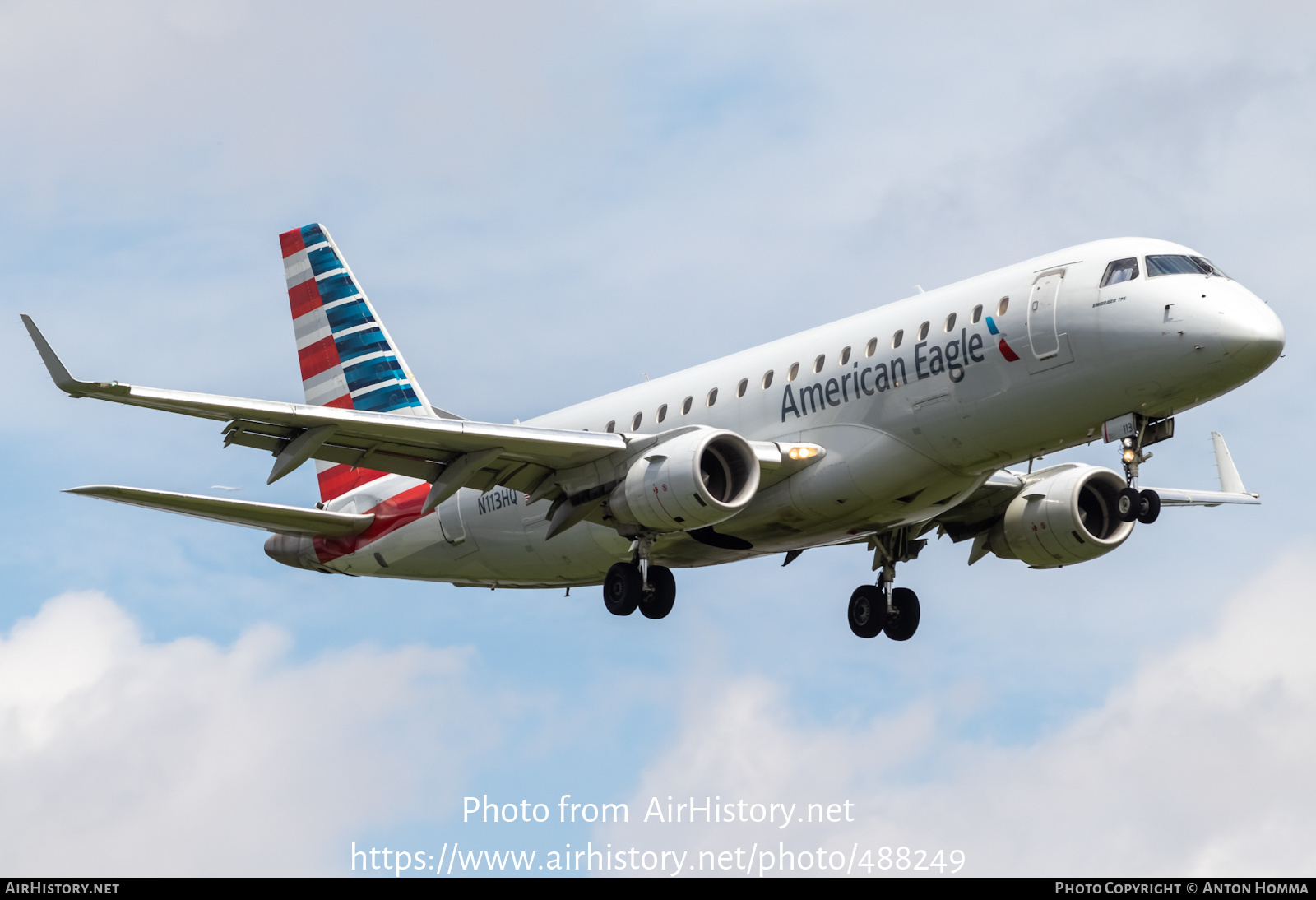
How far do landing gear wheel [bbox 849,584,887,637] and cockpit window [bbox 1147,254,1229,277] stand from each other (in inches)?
446

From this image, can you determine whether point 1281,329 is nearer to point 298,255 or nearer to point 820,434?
point 820,434

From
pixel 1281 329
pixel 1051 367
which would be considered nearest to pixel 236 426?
pixel 1051 367

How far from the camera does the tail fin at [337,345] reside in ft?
140

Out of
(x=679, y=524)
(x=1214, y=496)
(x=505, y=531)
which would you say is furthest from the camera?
(x=1214, y=496)

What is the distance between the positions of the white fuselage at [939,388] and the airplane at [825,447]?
4cm

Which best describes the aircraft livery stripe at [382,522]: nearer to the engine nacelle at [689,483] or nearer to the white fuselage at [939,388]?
the white fuselage at [939,388]

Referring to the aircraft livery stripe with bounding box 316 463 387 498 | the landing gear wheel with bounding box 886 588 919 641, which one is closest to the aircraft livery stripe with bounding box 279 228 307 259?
the aircraft livery stripe with bounding box 316 463 387 498

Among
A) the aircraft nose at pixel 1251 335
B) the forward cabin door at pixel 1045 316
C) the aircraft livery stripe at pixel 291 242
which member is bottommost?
the aircraft nose at pixel 1251 335

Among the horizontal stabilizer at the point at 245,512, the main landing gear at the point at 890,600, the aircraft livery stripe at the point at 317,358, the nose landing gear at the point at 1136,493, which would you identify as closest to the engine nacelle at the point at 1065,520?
the main landing gear at the point at 890,600

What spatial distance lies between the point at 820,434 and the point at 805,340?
7.36ft

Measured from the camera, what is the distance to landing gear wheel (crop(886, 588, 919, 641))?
1500 inches

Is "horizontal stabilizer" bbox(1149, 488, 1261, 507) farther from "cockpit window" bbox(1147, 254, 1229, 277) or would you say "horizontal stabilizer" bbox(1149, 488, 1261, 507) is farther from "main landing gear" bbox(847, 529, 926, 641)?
"cockpit window" bbox(1147, 254, 1229, 277)

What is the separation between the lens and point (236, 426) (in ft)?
100

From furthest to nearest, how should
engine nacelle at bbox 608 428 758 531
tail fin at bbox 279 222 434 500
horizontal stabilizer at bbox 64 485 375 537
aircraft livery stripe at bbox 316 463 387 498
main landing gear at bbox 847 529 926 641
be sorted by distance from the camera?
tail fin at bbox 279 222 434 500 < aircraft livery stripe at bbox 316 463 387 498 < main landing gear at bbox 847 529 926 641 < horizontal stabilizer at bbox 64 485 375 537 < engine nacelle at bbox 608 428 758 531
